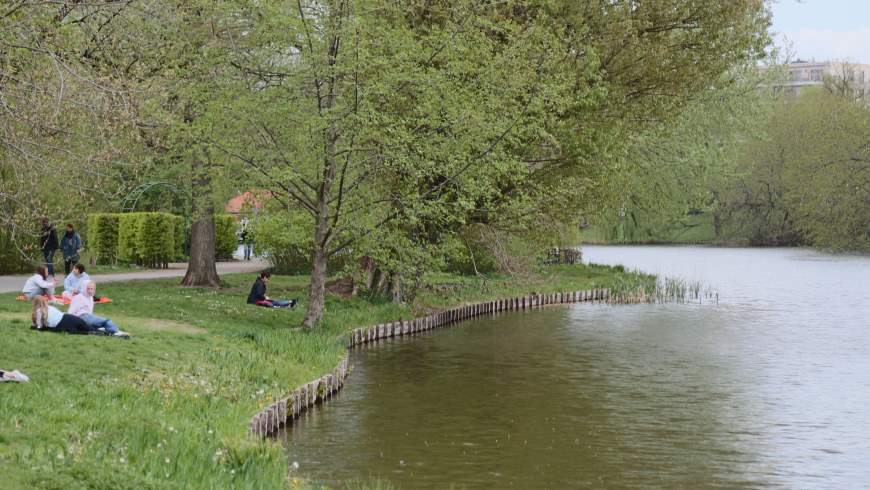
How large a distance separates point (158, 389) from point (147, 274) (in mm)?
25727

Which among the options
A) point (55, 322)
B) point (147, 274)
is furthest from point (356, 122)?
point (147, 274)

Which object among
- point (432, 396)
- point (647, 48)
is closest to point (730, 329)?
point (647, 48)

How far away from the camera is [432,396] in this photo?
2109cm

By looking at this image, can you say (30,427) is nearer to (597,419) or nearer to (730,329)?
(597,419)

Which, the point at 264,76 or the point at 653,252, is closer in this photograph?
the point at 264,76

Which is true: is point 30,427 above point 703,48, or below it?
below

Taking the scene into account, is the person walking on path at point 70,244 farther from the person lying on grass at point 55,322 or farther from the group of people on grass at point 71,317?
the person lying on grass at point 55,322

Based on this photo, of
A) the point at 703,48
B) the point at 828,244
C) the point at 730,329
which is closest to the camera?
the point at 730,329

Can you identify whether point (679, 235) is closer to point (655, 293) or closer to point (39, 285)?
point (655, 293)

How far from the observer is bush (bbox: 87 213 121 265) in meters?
46.4

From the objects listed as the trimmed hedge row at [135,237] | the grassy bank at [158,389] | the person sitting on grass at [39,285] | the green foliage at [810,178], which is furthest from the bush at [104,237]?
the green foliage at [810,178]

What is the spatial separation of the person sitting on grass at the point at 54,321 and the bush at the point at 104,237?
85.4 ft

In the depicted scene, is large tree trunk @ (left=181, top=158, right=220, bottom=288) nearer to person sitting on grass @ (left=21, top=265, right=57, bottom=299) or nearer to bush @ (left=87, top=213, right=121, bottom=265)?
person sitting on grass @ (left=21, top=265, right=57, bottom=299)

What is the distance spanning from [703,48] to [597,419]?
2094 centimetres
